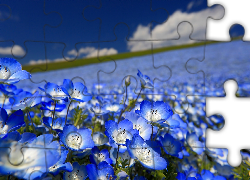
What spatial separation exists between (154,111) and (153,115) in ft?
0.11

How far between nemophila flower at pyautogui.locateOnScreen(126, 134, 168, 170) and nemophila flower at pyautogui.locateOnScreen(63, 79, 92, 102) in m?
0.40

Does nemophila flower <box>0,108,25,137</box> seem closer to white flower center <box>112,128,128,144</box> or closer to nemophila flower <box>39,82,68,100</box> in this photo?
nemophila flower <box>39,82,68,100</box>

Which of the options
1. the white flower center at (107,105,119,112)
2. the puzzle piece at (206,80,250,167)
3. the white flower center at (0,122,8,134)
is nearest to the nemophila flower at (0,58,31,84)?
the white flower center at (0,122,8,134)

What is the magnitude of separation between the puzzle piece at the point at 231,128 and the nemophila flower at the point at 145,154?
618 millimetres

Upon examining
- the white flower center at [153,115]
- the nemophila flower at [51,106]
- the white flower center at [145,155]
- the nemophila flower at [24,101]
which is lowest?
the white flower center at [145,155]

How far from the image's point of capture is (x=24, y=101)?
116 centimetres

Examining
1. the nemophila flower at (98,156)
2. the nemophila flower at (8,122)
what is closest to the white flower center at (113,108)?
the nemophila flower at (98,156)

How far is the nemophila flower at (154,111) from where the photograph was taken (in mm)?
1049

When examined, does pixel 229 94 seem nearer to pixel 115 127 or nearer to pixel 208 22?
pixel 208 22

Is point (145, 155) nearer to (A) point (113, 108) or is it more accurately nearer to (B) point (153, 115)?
(B) point (153, 115)

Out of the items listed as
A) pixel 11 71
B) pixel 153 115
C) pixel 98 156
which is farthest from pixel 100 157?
pixel 11 71

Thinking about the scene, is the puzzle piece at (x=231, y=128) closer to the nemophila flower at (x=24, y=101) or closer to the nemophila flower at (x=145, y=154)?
the nemophila flower at (x=145, y=154)

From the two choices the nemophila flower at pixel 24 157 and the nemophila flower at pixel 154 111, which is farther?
the nemophila flower at pixel 154 111

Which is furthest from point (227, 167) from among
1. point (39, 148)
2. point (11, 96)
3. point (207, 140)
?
point (11, 96)
